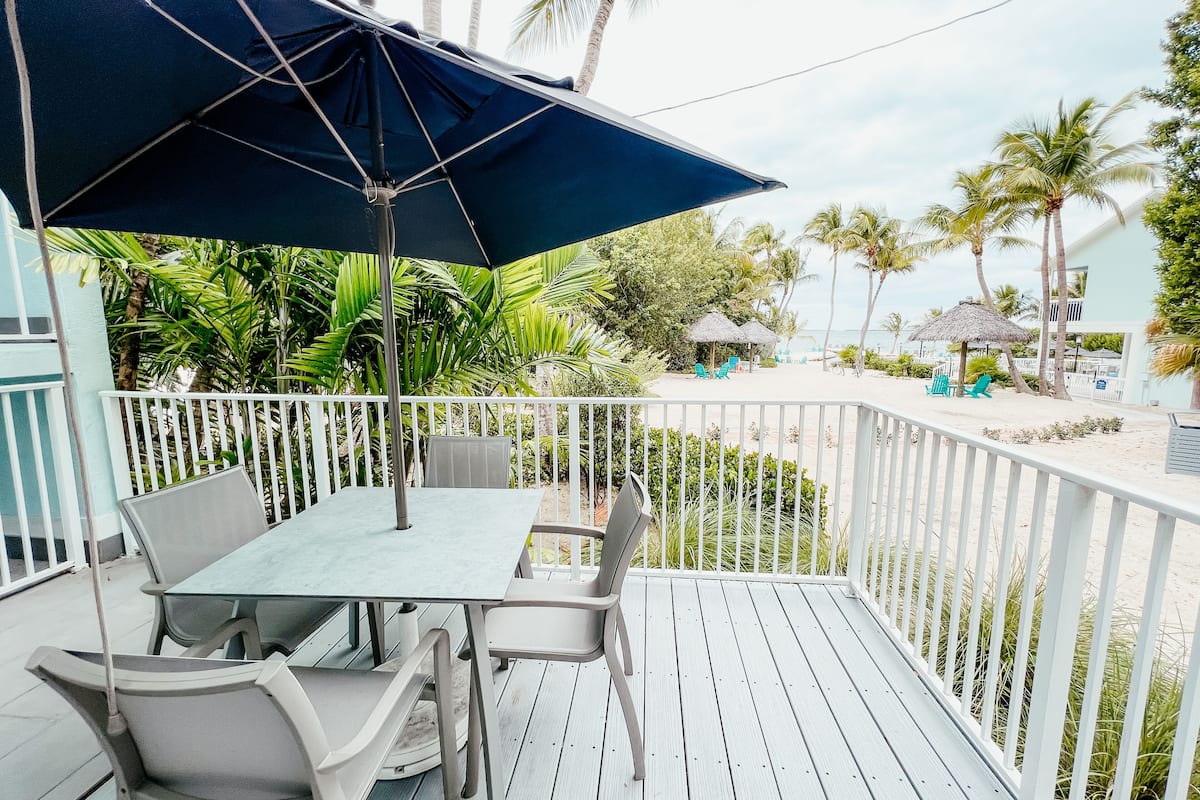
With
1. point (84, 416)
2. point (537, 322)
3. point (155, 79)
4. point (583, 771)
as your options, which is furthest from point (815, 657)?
point (84, 416)

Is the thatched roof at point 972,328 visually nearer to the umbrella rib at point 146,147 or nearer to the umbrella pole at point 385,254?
the umbrella pole at point 385,254

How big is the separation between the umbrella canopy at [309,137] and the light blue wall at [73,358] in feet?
5.58

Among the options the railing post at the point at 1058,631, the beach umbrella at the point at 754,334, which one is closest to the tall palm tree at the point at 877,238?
the beach umbrella at the point at 754,334

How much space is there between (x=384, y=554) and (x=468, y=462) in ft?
3.22

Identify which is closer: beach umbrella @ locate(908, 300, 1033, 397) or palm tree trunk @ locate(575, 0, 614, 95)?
palm tree trunk @ locate(575, 0, 614, 95)

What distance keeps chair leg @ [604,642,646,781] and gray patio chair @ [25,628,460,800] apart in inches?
29.7

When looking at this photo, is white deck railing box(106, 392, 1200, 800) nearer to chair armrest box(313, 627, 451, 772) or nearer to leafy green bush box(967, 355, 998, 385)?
chair armrest box(313, 627, 451, 772)

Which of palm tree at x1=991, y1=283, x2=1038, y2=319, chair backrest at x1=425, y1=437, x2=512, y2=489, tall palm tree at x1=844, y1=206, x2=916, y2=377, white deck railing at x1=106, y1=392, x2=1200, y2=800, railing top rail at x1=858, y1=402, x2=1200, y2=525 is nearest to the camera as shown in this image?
railing top rail at x1=858, y1=402, x2=1200, y2=525

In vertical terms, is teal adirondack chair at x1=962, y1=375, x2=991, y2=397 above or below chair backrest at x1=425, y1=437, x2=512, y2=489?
below

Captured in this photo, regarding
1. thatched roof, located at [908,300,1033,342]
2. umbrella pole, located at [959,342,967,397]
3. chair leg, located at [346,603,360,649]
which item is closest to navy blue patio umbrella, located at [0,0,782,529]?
chair leg, located at [346,603,360,649]

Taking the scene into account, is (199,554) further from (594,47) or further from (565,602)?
(594,47)

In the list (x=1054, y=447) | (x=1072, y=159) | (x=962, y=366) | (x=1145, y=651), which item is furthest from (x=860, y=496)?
(x=962, y=366)

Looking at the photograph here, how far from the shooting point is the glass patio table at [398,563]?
1445 millimetres

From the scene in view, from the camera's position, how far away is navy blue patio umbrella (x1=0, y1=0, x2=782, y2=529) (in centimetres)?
128
